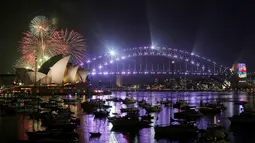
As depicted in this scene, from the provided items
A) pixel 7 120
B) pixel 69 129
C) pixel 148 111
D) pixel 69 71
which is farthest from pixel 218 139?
pixel 69 71

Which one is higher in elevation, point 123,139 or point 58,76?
point 58,76

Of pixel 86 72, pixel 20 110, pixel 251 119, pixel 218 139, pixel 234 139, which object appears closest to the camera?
pixel 218 139

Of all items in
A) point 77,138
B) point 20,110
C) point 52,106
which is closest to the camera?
point 77,138

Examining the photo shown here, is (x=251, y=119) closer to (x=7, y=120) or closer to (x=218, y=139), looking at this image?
(x=218, y=139)

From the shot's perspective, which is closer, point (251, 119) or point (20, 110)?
point (251, 119)

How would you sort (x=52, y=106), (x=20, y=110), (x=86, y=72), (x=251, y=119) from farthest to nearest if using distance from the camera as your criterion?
(x=86, y=72)
(x=52, y=106)
(x=20, y=110)
(x=251, y=119)

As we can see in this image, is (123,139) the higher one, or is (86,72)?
(86,72)

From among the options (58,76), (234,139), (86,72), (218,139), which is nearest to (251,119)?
(234,139)

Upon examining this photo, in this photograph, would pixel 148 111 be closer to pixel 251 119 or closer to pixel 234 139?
pixel 251 119

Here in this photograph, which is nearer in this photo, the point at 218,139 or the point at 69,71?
the point at 218,139
